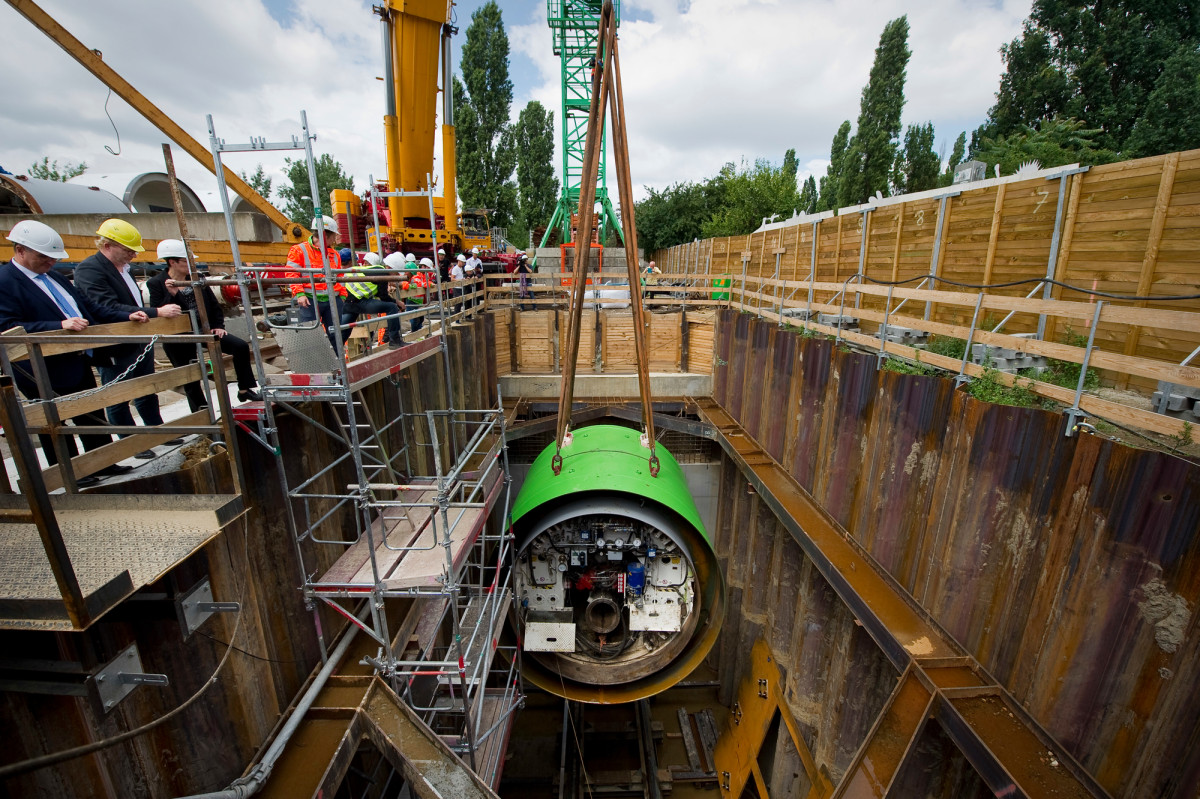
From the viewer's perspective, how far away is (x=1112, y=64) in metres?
27.9

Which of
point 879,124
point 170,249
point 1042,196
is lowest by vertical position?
point 170,249

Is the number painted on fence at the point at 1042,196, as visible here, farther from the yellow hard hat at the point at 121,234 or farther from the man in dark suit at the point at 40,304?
the yellow hard hat at the point at 121,234

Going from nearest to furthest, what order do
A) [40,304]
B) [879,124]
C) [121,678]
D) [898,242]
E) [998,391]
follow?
1. [121,678]
2. [40,304]
3. [998,391]
4. [898,242]
5. [879,124]

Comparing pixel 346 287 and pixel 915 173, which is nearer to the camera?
pixel 346 287

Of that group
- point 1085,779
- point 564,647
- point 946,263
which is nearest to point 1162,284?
point 946,263

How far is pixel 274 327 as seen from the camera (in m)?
3.86

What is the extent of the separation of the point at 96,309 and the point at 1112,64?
44.2m

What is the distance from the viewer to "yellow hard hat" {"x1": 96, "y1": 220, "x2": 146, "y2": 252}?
4297 mm

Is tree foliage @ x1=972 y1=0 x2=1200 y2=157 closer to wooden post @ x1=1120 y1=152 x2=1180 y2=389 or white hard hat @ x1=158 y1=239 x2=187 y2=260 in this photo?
wooden post @ x1=1120 y1=152 x2=1180 y2=389

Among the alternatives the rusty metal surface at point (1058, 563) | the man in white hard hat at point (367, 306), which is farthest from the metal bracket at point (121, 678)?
the rusty metal surface at point (1058, 563)

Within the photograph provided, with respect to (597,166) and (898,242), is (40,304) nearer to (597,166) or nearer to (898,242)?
(597,166)

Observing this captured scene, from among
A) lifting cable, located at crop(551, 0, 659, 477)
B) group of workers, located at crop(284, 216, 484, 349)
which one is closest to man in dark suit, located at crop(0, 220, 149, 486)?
group of workers, located at crop(284, 216, 484, 349)

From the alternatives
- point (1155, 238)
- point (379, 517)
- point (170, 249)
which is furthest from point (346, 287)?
point (1155, 238)

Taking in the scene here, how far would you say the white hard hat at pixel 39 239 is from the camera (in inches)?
141
